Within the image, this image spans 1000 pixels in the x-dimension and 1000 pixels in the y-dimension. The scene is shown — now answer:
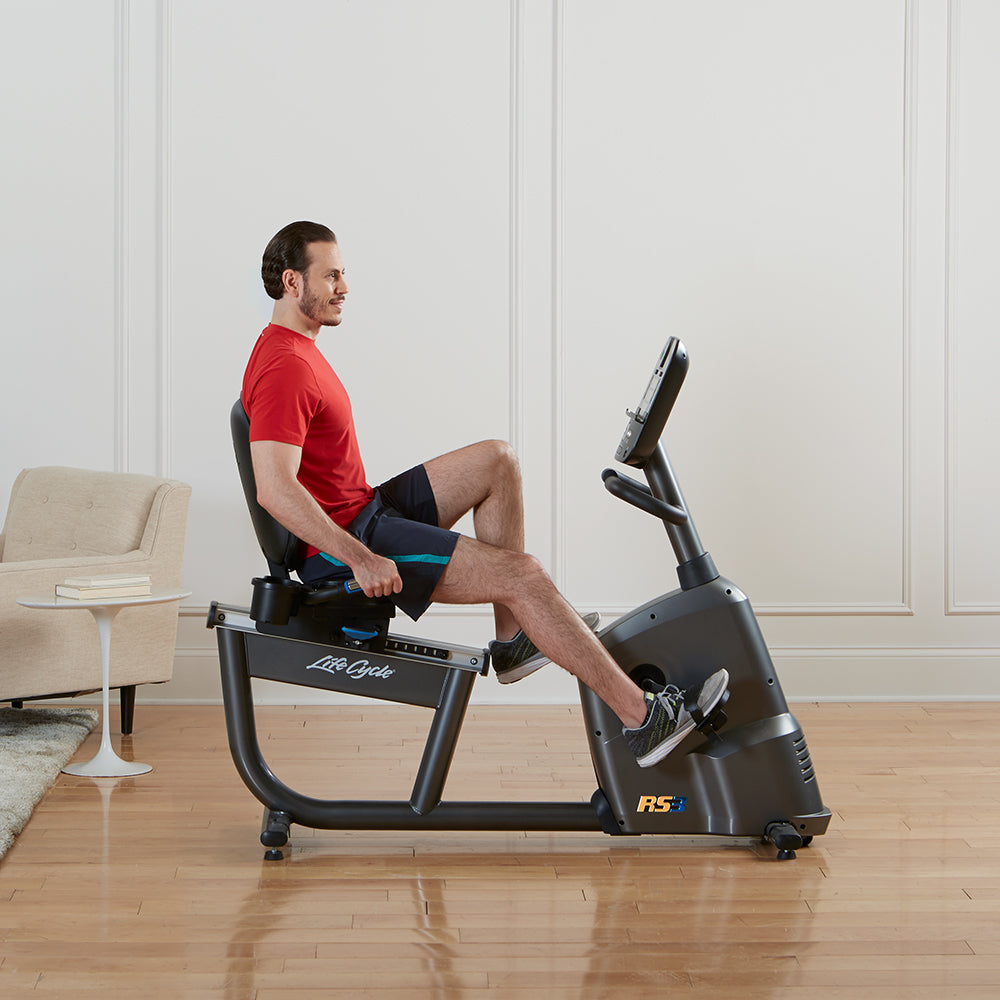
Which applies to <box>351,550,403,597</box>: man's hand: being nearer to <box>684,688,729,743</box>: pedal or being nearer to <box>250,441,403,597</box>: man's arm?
<box>250,441,403,597</box>: man's arm

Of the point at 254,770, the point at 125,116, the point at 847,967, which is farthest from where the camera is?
the point at 125,116

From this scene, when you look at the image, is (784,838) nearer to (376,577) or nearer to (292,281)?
(376,577)

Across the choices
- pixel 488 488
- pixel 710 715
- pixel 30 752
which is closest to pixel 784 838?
pixel 710 715

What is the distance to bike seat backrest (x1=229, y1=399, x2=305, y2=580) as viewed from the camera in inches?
90.8

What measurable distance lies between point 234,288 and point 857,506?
7.83 ft

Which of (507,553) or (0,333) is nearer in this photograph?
(507,553)

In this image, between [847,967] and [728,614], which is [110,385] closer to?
[728,614]

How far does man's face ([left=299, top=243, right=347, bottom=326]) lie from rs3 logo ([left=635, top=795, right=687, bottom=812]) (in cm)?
120

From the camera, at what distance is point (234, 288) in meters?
3.96

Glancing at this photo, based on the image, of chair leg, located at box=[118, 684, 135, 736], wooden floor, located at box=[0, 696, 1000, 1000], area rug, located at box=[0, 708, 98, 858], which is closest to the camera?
wooden floor, located at box=[0, 696, 1000, 1000]

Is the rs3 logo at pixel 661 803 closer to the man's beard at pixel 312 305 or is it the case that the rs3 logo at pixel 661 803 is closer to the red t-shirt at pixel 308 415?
the red t-shirt at pixel 308 415

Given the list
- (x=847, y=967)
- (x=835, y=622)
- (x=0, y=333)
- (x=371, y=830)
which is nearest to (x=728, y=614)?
(x=847, y=967)

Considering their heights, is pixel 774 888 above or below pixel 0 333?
below

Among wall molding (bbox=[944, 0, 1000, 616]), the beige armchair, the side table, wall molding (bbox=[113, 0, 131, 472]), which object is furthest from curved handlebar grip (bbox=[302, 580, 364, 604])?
wall molding (bbox=[944, 0, 1000, 616])
